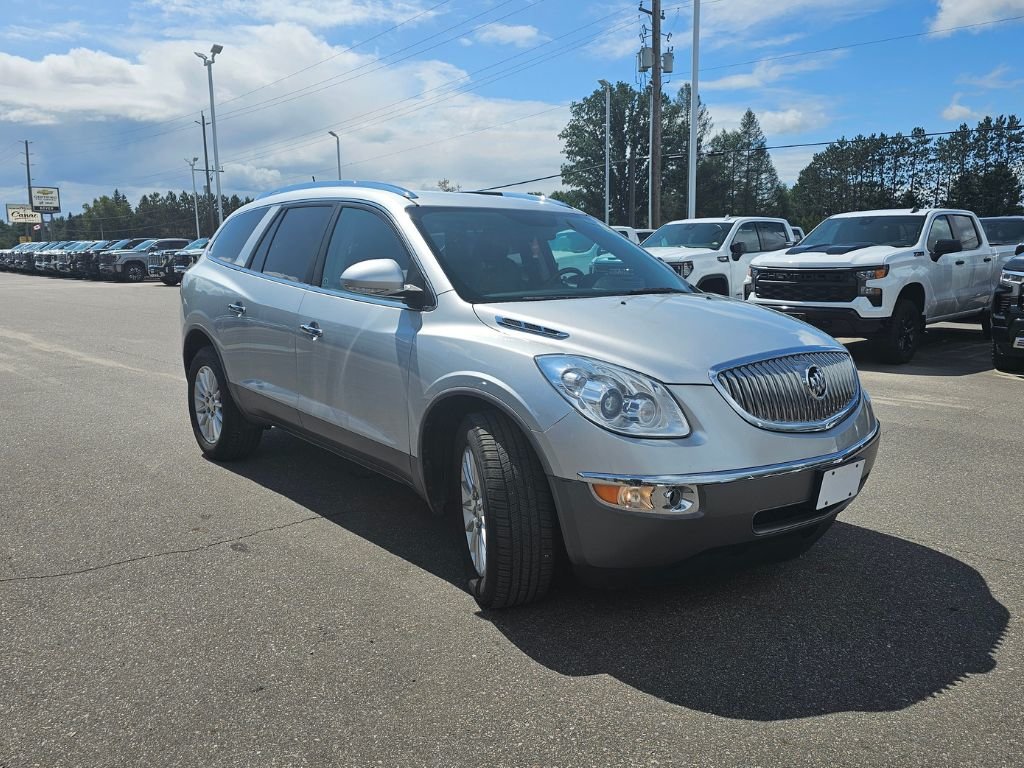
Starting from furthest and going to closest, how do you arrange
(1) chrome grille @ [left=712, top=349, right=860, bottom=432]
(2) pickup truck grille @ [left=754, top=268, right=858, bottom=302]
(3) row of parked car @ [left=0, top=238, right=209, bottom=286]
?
1. (3) row of parked car @ [left=0, top=238, right=209, bottom=286]
2. (2) pickup truck grille @ [left=754, top=268, right=858, bottom=302]
3. (1) chrome grille @ [left=712, top=349, right=860, bottom=432]

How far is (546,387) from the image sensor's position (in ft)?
10.4

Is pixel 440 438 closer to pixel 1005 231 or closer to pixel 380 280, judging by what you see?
pixel 380 280

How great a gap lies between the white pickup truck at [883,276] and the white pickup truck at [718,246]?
6.53 ft

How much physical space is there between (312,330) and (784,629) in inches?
105

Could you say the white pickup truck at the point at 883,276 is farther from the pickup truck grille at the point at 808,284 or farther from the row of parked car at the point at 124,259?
the row of parked car at the point at 124,259

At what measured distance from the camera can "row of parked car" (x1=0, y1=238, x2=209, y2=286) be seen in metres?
31.2

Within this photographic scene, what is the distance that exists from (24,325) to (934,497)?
1555cm

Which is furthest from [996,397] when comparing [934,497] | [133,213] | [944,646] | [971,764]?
[133,213]

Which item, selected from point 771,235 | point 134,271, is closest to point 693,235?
point 771,235

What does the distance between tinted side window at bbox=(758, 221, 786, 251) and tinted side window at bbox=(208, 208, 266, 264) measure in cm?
1132

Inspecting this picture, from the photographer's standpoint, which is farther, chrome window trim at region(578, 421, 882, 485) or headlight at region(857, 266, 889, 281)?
headlight at region(857, 266, 889, 281)

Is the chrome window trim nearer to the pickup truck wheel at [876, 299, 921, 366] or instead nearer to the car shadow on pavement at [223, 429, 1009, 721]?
the car shadow on pavement at [223, 429, 1009, 721]

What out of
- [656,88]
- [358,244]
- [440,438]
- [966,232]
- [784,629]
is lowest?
[784,629]

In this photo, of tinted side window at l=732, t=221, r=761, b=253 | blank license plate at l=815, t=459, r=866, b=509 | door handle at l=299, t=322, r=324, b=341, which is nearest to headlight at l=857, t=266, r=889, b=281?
tinted side window at l=732, t=221, r=761, b=253
